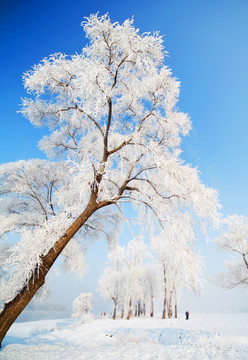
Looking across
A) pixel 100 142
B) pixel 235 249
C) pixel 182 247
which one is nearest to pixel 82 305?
pixel 235 249

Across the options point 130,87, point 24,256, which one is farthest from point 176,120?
point 24,256

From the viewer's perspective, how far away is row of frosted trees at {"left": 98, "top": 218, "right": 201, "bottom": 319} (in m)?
4.77

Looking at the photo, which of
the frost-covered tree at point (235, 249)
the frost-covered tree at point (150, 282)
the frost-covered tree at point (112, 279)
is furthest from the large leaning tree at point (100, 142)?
the frost-covered tree at point (150, 282)

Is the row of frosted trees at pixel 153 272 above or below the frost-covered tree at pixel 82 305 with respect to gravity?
above

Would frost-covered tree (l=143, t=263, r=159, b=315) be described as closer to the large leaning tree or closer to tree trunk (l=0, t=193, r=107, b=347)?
the large leaning tree

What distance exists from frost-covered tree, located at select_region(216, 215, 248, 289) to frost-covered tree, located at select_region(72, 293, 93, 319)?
31.4 metres

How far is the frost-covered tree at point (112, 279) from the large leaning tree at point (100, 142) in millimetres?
23908

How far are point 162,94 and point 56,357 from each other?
25.3 ft

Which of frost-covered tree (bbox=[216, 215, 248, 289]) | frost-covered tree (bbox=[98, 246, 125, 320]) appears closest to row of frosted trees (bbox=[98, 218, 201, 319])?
frost-covered tree (bbox=[98, 246, 125, 320])

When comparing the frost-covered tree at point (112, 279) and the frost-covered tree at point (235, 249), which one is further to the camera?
the frost-covered tree at point (112, 279)

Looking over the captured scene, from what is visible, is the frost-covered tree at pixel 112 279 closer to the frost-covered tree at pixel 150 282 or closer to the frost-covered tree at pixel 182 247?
the frost-covered tree at pixel 150 282

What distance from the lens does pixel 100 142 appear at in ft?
27.8

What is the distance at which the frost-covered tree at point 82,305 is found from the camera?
38659 millimetres

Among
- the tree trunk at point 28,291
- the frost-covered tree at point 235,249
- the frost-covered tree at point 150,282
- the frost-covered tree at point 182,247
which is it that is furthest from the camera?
the frost-covered tree at point 150,282
